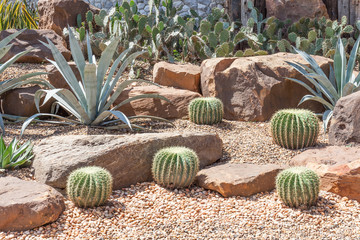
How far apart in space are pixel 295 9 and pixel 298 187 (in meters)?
5.53

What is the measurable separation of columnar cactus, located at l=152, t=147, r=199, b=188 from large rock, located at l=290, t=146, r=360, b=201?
1087 millimetres

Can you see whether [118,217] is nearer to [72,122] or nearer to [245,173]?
[245,173]

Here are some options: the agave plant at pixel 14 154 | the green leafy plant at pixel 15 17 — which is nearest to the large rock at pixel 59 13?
the green leafy plant at pixel 15 17

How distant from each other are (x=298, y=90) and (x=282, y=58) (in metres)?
0.49

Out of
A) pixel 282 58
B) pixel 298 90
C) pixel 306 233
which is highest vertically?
pixel 282 58

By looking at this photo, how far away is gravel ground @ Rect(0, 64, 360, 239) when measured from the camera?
3.46 m

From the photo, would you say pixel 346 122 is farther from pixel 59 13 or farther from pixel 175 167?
pixel 59 13

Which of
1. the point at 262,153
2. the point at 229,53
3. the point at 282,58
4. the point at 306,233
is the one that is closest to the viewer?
the point at 306,233

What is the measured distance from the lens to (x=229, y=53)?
703cm

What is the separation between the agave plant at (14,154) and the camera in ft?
13.6

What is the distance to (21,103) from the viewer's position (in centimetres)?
557

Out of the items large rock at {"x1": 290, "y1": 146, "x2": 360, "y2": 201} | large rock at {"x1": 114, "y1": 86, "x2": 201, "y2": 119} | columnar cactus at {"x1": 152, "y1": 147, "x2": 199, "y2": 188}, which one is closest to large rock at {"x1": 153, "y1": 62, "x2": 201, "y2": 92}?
large rock at {"x1": 114, "y1": 86, "x2": 201, "y2": 119}

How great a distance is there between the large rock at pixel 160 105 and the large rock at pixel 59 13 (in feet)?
9.56

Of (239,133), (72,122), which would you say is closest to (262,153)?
(239,133)
